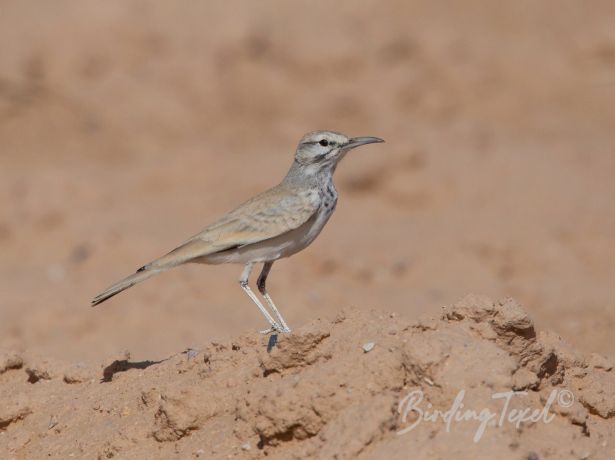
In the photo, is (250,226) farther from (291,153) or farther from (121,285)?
(291,153)

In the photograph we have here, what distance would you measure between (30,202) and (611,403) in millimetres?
10696

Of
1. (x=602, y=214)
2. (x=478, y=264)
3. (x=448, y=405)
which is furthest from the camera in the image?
(x=602, y=214)

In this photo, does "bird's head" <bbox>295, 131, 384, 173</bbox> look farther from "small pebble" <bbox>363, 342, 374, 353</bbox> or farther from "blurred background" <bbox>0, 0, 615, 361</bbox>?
"blurred background" <bbox>0, 0, 615, 361</bbox>

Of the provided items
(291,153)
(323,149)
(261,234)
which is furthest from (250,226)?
(291,153)

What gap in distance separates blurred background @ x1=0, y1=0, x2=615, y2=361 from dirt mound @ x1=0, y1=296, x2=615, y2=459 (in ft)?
11.2

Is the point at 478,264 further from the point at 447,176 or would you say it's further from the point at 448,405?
the point at 448,405

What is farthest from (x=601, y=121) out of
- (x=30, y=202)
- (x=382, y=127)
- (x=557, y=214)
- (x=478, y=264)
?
(x=30, y=202)

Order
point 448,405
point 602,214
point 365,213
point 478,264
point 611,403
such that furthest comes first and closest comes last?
point 365,213 → point 602,214 → point 478,264 → point 611,403 → point 448,405

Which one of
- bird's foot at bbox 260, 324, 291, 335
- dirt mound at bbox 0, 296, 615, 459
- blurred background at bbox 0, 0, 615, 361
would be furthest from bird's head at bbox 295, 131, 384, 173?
blurred background at bbox 0, 0, 615, 361

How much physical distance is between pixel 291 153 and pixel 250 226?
9.93 metres

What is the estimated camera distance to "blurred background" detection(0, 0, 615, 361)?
39.9 ft

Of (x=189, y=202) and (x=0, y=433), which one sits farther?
(x=189, y=202)

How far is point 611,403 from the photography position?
605cm

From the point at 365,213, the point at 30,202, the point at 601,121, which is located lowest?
the point at 601,121
